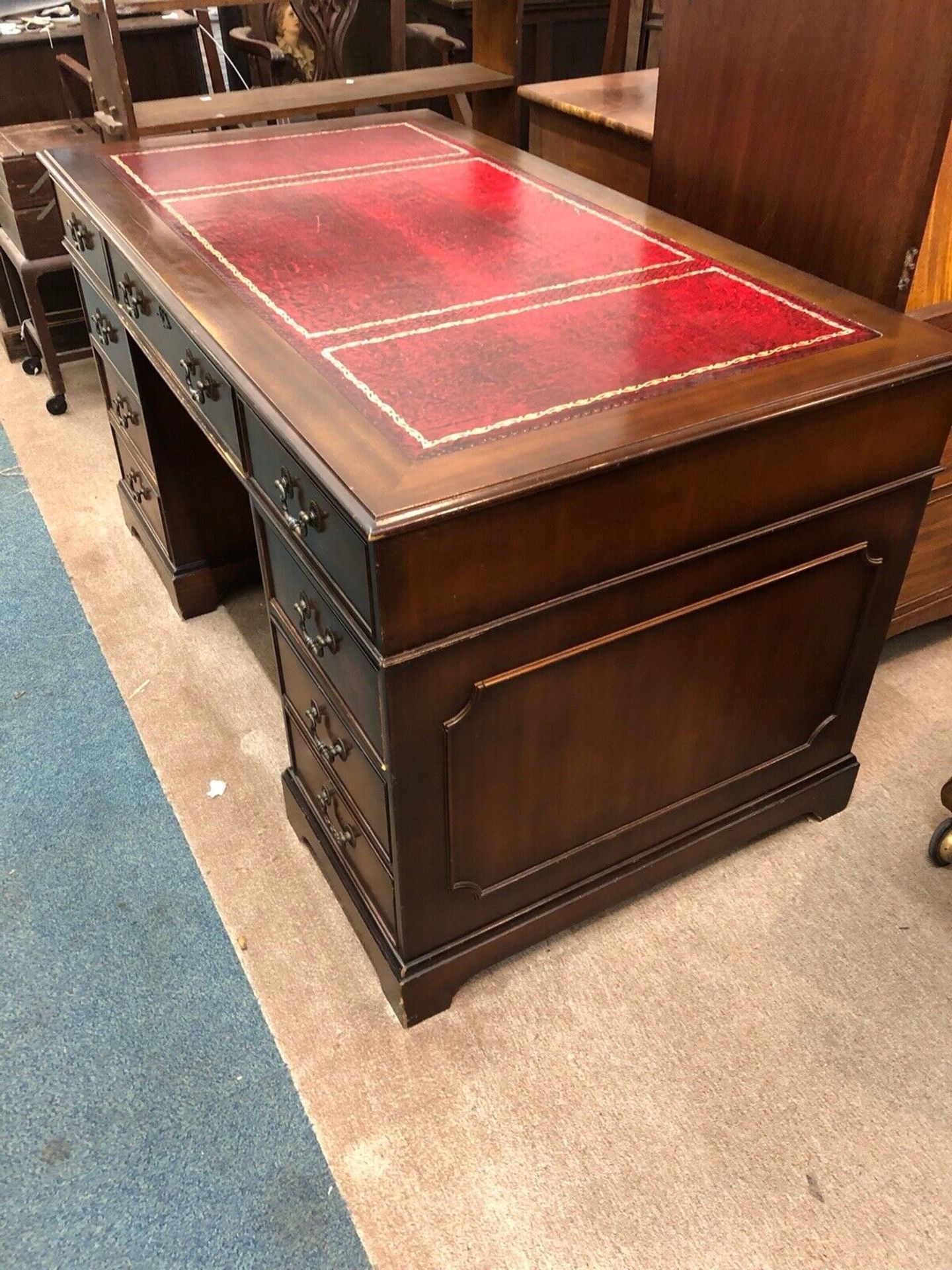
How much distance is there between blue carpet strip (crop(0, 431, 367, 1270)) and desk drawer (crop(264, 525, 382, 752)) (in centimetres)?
52

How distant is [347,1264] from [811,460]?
3.60ft

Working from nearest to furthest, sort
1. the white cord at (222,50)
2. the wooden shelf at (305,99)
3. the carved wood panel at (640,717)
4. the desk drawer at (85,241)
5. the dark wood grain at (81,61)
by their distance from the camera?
1. the carved wood panel at (640,717)
2. the desk drawer at (85,241)
3. the wooden shelf at (305,99)
4. the dark wood grain at (81,61)
5. the white cord at (222,50)

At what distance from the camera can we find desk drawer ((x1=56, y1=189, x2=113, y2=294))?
1.84 m

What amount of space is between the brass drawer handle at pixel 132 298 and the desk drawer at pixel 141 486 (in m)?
0.46

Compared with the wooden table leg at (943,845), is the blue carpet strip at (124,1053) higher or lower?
lower

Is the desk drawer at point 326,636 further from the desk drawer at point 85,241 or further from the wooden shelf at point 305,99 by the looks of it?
the wooden shelf at point 305,99

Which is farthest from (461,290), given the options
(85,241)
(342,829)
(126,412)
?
(126,412)

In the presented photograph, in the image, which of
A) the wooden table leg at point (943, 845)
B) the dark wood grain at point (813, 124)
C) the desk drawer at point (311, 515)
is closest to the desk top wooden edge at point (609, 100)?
the dark wood grain at point (813, 124)

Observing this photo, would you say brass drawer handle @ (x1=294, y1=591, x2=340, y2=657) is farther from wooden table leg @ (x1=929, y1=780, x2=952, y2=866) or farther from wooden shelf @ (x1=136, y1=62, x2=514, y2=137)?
wooden shelf @ (x1=136, y1=62, x2=514, y2=137)

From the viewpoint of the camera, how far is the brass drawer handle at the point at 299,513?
1.14 m

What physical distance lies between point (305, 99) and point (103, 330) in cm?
73

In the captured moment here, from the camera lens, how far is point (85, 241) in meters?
1.94

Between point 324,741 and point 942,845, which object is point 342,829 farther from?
point 942,845

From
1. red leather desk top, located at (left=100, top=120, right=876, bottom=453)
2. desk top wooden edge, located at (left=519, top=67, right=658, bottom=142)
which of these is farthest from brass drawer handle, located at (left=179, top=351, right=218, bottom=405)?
desk top wooden edge, located at (left=519, top=67, right=658, bottom=142)
